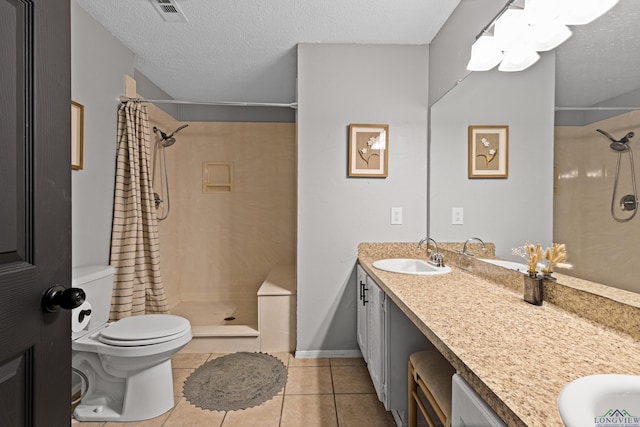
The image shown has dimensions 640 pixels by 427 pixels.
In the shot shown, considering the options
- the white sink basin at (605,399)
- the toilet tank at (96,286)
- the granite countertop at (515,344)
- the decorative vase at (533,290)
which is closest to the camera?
the white sink basin at (605,399)

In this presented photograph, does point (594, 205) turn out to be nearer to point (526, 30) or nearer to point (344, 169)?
point (526, 30)

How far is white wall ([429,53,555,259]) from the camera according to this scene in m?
1.36

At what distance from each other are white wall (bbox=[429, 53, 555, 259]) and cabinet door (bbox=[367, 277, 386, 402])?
642mm

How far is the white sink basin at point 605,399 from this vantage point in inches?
22.2

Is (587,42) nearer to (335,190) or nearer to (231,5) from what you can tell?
(335,190)

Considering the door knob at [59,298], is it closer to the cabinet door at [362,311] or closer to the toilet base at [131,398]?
the toilet base at [131,398]

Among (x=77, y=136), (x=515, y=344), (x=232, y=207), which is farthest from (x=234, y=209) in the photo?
(x=515, y=344)

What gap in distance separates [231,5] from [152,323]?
6.35 feet

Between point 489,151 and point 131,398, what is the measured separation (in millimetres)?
2306

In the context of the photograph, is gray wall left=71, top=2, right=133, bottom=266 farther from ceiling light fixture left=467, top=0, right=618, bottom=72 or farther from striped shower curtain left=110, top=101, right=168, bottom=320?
ceiling light fixture left=467, top=0, right=618, bottom=72

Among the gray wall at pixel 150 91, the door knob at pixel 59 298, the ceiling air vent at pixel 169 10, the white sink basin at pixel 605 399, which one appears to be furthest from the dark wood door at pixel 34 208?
the gray wall at pixel 150 91

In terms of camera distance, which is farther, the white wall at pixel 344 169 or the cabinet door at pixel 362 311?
the white wall at pixel 344 169

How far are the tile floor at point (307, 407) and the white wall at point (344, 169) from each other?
1.02ft

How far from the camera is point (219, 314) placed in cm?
338
